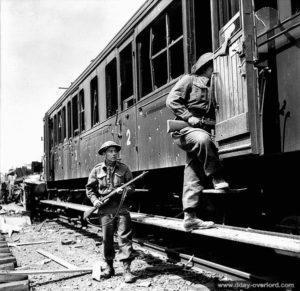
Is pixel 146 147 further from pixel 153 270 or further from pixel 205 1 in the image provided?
pixel 205 1

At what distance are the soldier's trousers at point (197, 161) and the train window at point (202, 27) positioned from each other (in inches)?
49.3

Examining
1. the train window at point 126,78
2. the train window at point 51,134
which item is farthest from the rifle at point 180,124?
the train window at point 51,134

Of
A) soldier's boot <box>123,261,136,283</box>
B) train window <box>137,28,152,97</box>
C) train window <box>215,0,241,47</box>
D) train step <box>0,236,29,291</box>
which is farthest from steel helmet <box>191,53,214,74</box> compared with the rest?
train step <box>0,236,29,291</box>

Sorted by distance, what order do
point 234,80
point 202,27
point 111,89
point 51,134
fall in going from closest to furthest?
point 234,80 < point 202,27 < point 111,89 < point 51,134

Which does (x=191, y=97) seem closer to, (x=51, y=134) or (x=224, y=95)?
(x=224, y=95)

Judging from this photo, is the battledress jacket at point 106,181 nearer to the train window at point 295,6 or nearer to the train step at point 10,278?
the train step at point 10,278

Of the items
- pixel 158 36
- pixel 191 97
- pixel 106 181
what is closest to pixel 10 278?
pixel 106 181

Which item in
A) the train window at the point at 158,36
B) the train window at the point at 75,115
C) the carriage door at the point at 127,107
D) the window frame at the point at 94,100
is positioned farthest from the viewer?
the train window at the point at 75,115

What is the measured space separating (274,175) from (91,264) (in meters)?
2.77

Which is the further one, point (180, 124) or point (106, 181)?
point (106, 181)

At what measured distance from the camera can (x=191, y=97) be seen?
416 cm

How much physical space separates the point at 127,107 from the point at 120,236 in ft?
7.99

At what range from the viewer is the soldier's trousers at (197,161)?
3883mm

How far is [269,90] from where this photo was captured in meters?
3.65
